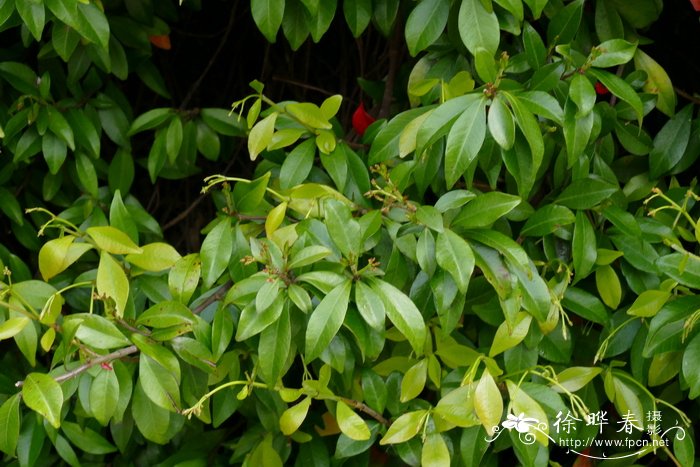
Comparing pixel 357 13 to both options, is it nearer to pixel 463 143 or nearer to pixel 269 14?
pixel 269 14

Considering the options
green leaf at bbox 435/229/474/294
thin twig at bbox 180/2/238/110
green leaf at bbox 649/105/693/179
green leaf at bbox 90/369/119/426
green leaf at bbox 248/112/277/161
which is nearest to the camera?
green leaf at bbox 435/229/474/294

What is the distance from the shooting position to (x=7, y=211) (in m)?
1.47

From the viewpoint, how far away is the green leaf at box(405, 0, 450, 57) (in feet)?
3.80

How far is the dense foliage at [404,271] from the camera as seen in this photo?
1037 mm

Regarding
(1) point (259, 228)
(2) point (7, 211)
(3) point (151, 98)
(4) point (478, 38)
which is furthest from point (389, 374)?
(3) point (151, 98)

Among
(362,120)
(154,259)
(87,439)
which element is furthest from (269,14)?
(87,439)

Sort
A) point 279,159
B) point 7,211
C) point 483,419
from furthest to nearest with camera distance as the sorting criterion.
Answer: point 7,211, point 279,159, point 483,419

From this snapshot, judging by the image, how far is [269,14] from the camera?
116 centimetres

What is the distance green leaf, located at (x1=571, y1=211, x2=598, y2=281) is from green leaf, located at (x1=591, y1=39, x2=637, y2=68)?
22cm

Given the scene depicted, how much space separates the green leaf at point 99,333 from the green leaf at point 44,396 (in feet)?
0.21

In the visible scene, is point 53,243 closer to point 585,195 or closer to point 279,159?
point 279,159

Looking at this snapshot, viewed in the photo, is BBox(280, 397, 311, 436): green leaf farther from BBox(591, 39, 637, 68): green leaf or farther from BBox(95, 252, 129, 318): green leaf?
BBox(591, 39, 637, 68): green leaf

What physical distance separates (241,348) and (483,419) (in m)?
0.35

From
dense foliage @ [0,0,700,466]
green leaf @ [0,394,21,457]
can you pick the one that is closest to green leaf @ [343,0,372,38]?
dense foliage @ [0,0,700,466]
